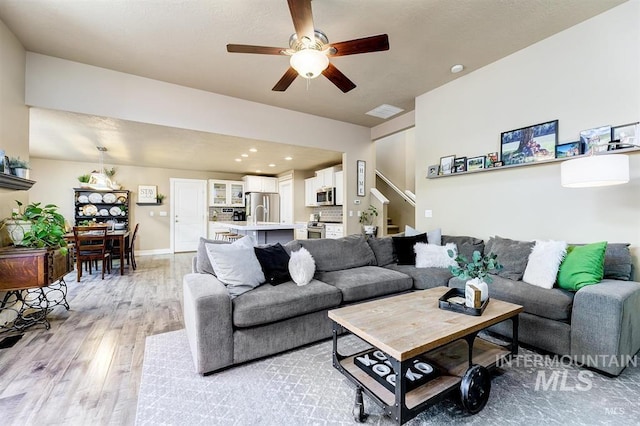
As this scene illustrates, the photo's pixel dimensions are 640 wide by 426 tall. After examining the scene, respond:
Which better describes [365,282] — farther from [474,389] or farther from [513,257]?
[513,257]

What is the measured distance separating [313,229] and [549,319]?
4837 mm

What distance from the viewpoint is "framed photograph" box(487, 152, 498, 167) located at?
3.25m

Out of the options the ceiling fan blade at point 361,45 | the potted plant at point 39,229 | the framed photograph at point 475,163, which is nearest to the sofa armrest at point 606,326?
the framed photograph at point 475,163

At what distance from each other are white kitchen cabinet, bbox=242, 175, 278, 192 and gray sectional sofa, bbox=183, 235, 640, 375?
562 cm

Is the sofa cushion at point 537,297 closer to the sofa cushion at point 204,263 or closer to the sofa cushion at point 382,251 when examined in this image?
the sofa cushion at point 382,251

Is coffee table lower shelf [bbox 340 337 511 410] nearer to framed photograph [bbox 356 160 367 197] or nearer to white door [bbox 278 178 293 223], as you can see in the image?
framed photograph [bbox 356 160 367 197]

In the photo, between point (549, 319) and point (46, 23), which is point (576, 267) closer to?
point (549, 319)

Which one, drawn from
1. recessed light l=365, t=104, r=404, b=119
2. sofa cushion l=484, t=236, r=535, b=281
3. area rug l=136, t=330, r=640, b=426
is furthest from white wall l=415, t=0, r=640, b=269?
area rug l=136, t=330, r=640, b=426

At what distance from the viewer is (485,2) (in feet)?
7.47

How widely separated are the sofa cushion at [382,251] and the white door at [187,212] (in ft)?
19.8

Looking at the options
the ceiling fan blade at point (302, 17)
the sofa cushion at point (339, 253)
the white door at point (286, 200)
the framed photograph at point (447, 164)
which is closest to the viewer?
the ceiling fan blade at point (302, 17)

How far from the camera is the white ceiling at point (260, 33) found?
7.60ft

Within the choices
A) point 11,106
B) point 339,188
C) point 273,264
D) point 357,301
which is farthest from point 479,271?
point 11,106

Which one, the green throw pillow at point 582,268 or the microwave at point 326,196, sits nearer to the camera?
the green throw pillow at point 582,268
